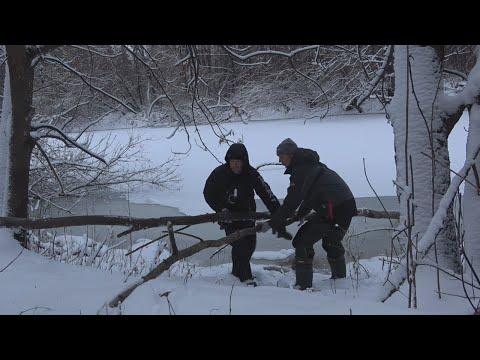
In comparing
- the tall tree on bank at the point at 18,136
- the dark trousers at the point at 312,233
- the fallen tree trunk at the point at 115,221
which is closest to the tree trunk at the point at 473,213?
the fallen tree trunk at the point at 115,221

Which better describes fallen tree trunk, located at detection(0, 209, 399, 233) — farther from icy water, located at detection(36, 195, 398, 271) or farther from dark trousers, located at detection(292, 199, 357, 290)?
icy water, located at detection(36, 195, 398, 271)

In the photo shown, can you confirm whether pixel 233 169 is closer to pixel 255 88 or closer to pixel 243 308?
pixel 243 308

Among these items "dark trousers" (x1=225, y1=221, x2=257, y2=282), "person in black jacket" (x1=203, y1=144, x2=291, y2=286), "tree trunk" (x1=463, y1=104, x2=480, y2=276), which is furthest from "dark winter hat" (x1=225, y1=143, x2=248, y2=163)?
"tree trunk" (x1=463, y1=104, x2=480, y2=276)

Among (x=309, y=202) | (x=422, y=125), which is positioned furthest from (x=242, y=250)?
(x=422, y=125)

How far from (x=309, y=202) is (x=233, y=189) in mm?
859

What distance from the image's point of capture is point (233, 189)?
487 cm

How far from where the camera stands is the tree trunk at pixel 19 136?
4539 mm

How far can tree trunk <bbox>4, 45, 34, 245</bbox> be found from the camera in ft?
14.9

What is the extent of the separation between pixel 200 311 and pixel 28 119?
11.0ft

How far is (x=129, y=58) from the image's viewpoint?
6820mm

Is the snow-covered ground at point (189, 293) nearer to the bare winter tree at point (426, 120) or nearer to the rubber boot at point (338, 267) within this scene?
the rubber boot at point (338, 267)

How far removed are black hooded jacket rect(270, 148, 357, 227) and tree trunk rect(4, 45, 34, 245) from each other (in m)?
2.69
